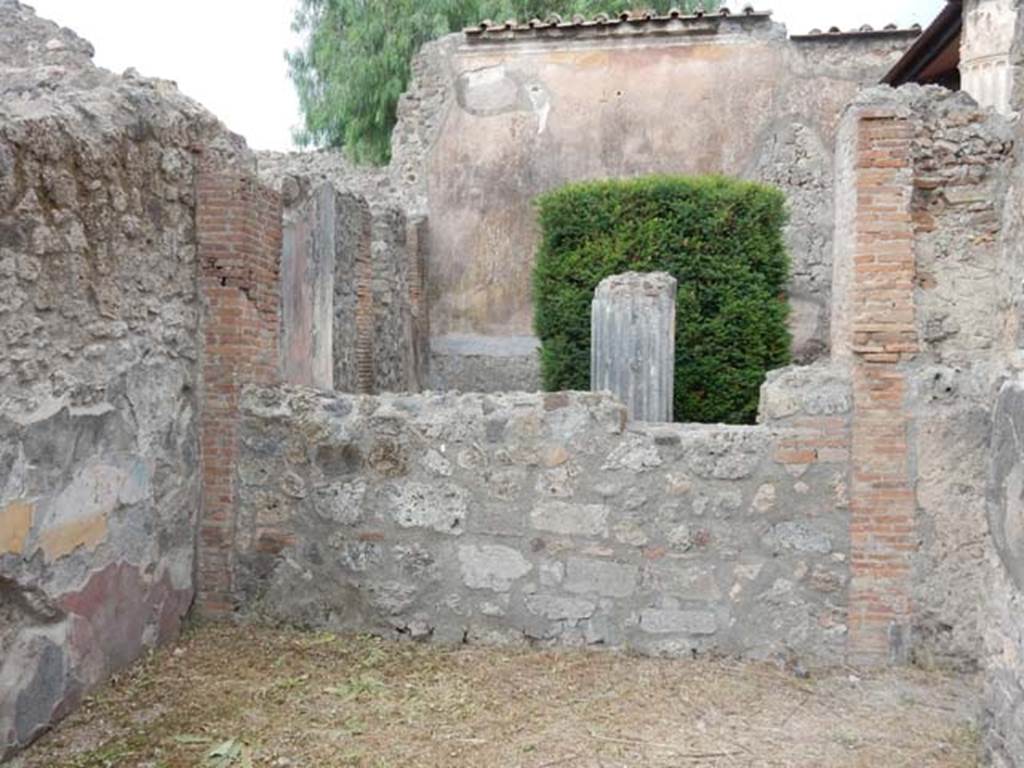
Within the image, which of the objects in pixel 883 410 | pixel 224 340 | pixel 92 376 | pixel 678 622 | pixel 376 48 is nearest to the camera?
pixel 92 376

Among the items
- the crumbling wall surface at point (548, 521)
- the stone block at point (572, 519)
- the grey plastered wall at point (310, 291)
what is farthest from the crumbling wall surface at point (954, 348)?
the grey plastered wall at point (310, 291)

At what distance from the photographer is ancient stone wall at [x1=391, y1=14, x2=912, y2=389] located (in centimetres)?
1174

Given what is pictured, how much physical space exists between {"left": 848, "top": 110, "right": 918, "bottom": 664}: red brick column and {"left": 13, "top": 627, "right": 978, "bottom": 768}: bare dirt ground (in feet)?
0.93

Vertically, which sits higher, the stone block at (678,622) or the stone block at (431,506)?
the stone block at (431,506)

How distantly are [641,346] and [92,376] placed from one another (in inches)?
156

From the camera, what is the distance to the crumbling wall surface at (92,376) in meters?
3.27

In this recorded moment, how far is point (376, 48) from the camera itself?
1788 centimetres

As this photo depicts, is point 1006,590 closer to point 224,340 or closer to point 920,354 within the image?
point 920,354

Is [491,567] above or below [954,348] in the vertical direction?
below

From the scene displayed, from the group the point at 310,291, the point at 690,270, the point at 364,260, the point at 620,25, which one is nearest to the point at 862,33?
the point at 620,25

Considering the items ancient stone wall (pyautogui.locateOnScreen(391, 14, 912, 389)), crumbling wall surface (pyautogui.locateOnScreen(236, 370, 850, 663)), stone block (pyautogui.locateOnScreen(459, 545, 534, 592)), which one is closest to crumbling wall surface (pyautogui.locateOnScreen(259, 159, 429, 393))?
ancient stone wall (pyautogui.locateOnScreen(391, 14, 912, 389))

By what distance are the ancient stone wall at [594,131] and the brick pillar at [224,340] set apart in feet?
25.0

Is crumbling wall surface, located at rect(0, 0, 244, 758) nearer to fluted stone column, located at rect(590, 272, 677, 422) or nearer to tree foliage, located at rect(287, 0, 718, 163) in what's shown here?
fluted stone column, located at rect(590, 272, 677, 422)

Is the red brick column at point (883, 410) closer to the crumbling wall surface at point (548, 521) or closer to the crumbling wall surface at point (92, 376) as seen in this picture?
the crumbling wall surface at point (548, 521)
